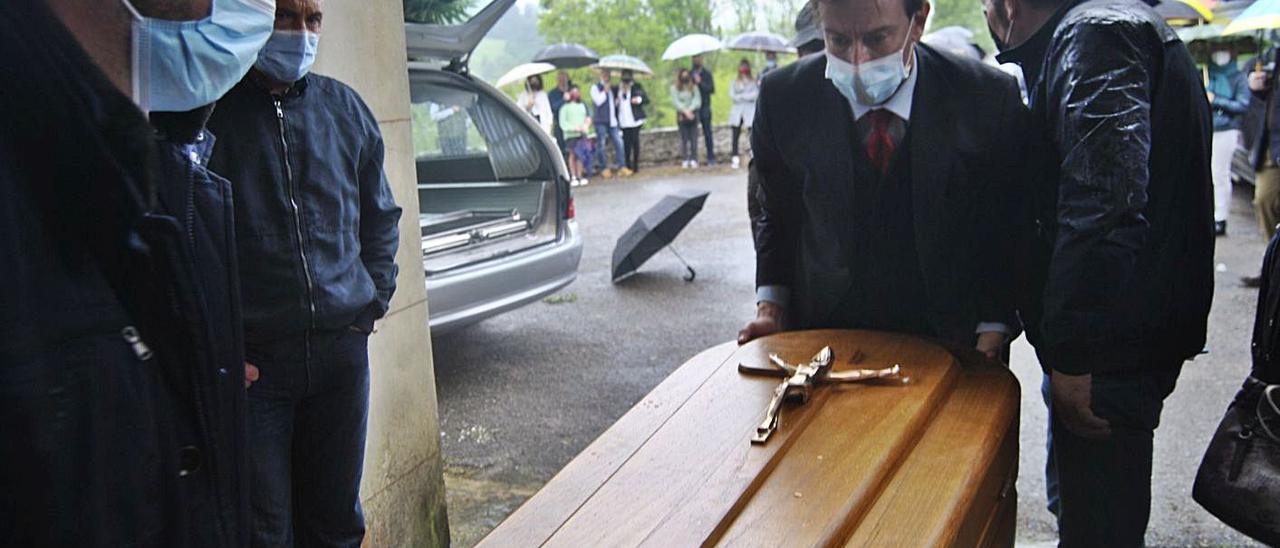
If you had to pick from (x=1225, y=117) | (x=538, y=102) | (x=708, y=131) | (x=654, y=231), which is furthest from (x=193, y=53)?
(x=708, y=131)

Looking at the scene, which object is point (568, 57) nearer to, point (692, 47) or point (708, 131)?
point (692, 47)

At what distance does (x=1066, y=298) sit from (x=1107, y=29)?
1.80 ft

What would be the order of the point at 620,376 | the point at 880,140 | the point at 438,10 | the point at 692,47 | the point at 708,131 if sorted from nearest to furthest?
the point at 880,140
the point at 438,10
the point at 620,376
the point at 708,131
the point at 692,47

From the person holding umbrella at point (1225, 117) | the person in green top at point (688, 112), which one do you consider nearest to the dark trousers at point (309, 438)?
the person holding umbrella at point (1225, 117)

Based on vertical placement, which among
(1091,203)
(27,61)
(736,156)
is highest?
(27,61)

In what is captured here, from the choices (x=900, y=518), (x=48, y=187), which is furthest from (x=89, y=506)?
(x=900, y=518)

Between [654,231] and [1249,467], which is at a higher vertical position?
[1249,467]

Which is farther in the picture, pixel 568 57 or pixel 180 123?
pixel 568 57

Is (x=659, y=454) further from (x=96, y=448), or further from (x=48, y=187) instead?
(x=48, y=187)

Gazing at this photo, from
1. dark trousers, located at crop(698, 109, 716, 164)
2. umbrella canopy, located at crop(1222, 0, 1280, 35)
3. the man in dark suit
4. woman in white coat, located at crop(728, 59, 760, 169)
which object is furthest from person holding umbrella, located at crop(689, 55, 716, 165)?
the man in dark suit

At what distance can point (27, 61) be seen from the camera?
3.31 feet

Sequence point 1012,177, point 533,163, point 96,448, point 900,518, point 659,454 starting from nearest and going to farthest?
point 96,448 → point 900,518 → point 659,454 → point 1012,177 → point 533,163

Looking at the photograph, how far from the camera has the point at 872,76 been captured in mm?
2430

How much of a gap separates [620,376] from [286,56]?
3.48 metres
